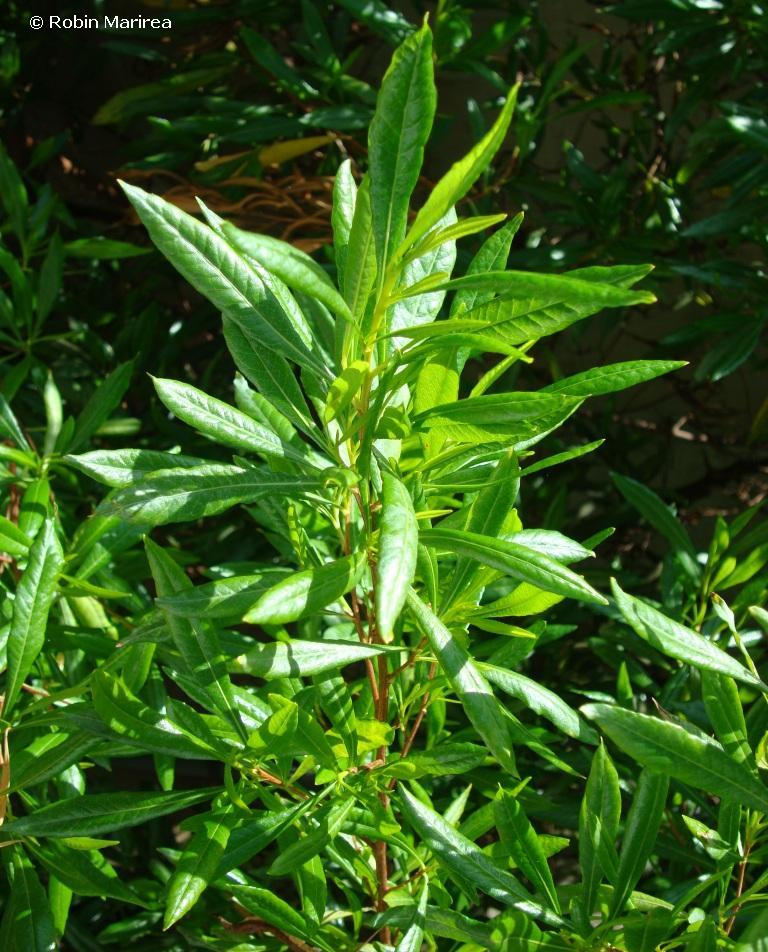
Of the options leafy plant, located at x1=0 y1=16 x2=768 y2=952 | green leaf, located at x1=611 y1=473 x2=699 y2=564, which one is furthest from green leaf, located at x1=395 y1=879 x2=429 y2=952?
green leaf, located at x1=611 y1=473 x2=699 y2=564

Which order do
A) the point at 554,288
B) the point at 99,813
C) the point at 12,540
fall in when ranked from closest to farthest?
the point at 554,288 → the point at 99,813 → the point at 12,540

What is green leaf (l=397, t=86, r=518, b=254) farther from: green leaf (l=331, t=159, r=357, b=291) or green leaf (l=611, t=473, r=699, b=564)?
green leaf (l=611, t=473, r=699, b=564)

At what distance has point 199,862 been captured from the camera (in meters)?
0.74

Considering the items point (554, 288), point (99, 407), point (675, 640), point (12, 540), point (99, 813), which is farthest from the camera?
point (99, 407)

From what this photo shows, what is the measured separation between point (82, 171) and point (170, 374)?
0.47 m

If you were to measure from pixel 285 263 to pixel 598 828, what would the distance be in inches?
18.0

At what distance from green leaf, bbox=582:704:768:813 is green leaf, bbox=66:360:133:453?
2.44ft

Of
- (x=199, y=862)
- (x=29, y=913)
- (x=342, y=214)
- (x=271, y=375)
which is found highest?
(x=342, y=214)

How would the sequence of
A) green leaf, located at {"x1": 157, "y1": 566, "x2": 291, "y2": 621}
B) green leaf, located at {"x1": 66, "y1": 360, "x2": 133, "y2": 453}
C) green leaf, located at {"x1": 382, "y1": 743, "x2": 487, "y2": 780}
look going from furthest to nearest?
green leaf, located at {"x1": 66, "y1": 360, "x2": 133, "y2": 453}
green leaf, located at {"x1": 382, "y1": 743, "x2": 487, "y2": 780}
green leaf, located at {"x1": 157, "y1": 566, "x2": 291, "y2": 621}

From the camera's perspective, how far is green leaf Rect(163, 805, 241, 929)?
0.71m

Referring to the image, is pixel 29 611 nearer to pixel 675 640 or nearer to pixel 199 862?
pixel 199 862

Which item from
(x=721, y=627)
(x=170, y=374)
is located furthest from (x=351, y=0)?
(x=721, y=627)

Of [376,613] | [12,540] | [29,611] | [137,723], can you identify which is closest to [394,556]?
[376,613]

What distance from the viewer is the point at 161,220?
Answer: 62 centimetres
